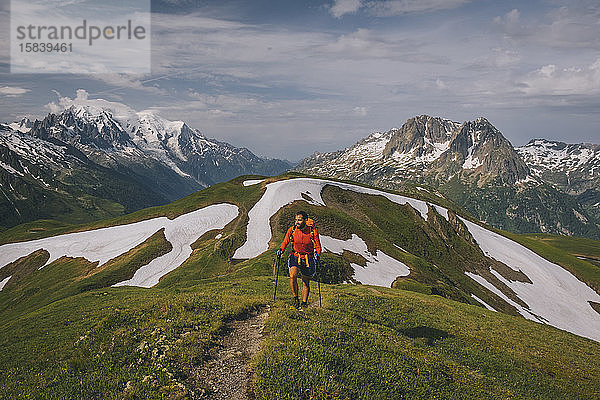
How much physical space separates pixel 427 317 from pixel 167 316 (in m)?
20.1

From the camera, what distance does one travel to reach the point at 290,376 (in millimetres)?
12414

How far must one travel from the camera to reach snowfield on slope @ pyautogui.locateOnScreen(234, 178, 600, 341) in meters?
73.2

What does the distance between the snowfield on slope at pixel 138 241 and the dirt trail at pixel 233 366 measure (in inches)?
2356

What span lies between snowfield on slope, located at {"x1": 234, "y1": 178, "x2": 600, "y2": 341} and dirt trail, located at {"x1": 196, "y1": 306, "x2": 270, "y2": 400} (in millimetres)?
45958

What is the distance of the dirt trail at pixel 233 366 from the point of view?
38.7 ft

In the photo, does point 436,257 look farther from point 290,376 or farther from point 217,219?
point 290,376

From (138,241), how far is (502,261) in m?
127

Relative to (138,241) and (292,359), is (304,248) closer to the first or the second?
(292,359)

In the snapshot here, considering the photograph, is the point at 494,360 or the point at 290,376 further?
the point at 494,360

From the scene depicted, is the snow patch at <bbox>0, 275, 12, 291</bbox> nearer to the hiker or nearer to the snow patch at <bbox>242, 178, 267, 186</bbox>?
the snow patch at <bbox>242, 178, 267, 186</bbox>

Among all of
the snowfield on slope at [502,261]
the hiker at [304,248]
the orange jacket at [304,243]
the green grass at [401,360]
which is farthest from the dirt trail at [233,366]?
the snowfield on slope at [502,261]

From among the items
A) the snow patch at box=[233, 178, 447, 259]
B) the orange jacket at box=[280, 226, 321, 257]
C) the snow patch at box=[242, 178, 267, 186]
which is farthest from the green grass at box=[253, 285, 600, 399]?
the snow patch at box=[242, 178, 267, 186]

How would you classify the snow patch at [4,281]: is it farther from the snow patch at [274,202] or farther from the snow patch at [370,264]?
the snow patch at [370,264]

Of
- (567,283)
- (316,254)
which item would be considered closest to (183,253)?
(316,254)
